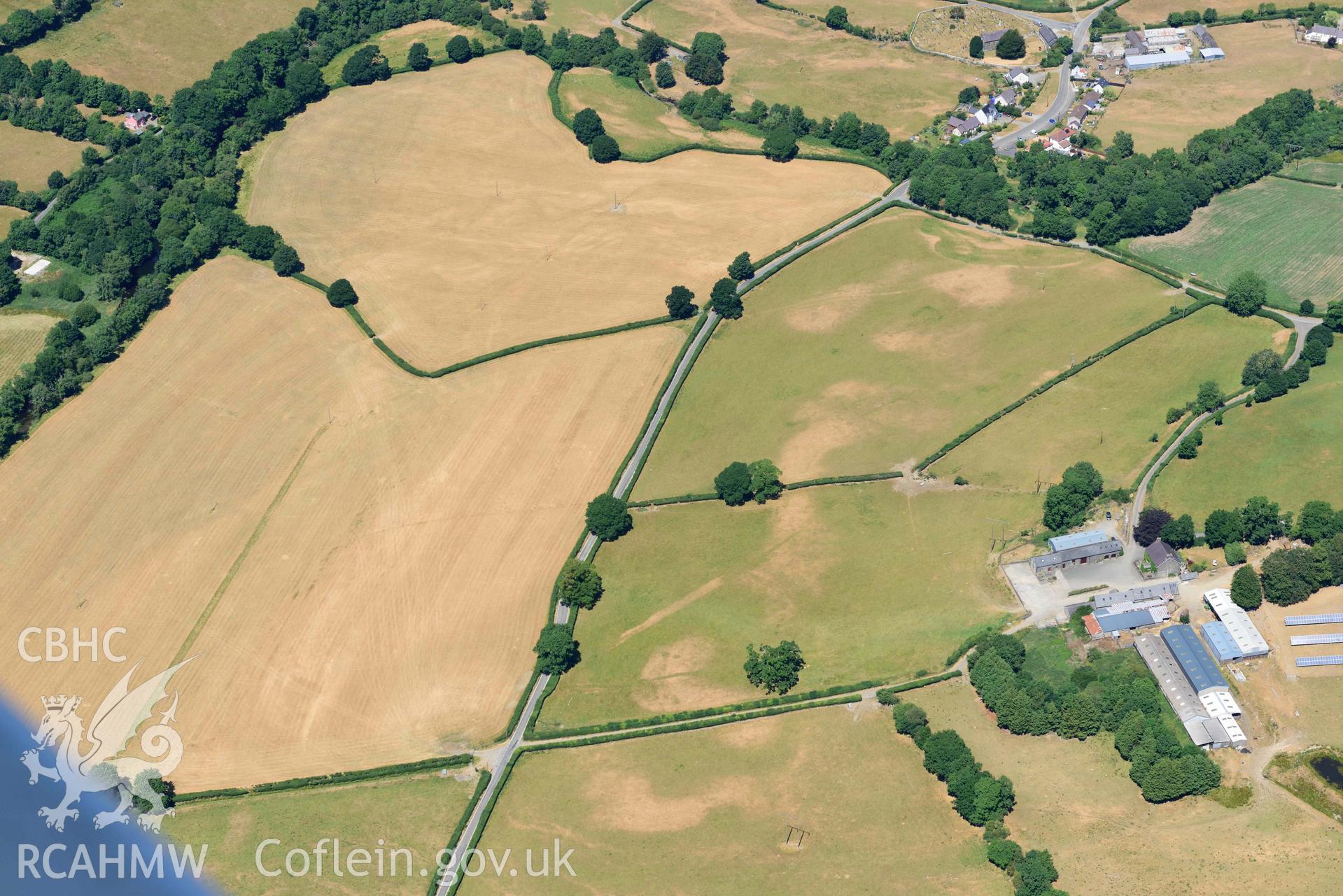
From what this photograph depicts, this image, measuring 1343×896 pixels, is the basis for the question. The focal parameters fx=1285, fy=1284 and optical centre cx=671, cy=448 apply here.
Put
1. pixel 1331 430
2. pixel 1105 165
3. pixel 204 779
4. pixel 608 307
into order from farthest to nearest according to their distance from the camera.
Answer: pixel 1105 165 → pixel 608 307 → pixel 1331 430 → pixel 204 779

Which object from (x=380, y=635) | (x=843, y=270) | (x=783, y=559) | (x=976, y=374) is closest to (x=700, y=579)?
(x=783, y=559)

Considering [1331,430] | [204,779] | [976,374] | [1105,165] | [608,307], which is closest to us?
[204,779]

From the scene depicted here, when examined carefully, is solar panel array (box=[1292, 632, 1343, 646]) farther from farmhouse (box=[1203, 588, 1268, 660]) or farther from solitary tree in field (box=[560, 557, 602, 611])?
solitary tree in field (box=[560, 557, 602, 611])

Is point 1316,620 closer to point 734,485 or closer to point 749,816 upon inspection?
point 749,816

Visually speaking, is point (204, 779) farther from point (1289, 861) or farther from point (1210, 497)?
point (1210, 497)

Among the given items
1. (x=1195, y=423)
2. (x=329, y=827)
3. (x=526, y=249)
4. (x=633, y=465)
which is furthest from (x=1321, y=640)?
(x=526, y=249)
